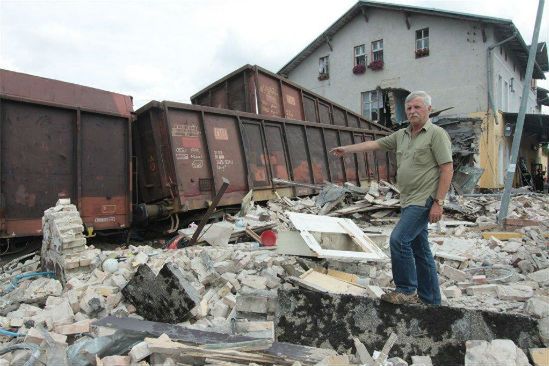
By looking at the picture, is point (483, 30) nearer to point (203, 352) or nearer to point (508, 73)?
point (508, 73)

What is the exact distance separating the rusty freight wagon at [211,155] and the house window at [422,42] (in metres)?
11.7

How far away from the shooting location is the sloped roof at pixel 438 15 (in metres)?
17.2

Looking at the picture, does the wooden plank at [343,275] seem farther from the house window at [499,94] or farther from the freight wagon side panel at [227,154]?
the house window at [499,94]

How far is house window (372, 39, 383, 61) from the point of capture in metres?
20.8

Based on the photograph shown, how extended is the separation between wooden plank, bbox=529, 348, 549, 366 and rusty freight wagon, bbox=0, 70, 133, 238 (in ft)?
18.7

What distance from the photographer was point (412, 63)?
1961cm

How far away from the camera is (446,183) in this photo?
9.32ft

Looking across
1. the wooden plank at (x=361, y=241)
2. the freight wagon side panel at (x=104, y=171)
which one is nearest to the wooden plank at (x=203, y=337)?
the wooden plank at (x=361, y=241)

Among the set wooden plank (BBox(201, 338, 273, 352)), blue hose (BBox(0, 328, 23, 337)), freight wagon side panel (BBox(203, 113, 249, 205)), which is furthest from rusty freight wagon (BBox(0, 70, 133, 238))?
wooden plank (BBox(201, 338, 273, 352))

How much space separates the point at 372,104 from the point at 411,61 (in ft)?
9.29

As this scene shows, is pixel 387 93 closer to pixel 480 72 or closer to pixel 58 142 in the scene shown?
pixel 480 72

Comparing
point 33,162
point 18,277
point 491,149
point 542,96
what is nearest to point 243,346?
point 18,277

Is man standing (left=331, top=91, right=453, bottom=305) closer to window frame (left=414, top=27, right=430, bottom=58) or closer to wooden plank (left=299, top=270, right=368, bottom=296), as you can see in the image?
wooden plank (left=299, top=270, right=368, bottom=296)

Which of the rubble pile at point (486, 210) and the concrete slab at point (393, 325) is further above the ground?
the rubble pile at point (486, 210)
